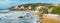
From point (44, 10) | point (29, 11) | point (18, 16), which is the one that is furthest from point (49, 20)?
point (18, 16)

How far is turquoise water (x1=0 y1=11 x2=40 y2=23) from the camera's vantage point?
1.55 m

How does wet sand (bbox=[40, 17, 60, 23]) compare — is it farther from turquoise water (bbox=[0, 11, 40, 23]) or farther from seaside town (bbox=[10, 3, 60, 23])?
turquoise water (bbox=[0, 11, 40, 23])

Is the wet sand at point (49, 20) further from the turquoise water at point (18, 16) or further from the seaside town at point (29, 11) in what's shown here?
the turquoise water at point (18, 16)

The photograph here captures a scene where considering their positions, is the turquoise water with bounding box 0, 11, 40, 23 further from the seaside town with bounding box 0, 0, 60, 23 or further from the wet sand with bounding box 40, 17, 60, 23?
the wet sand with bounding box 40, 17, 60, 23

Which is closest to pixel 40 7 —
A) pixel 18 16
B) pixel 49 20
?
pixel 49 20

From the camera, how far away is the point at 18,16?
1.58 meters

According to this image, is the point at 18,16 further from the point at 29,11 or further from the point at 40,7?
the point at 40,7

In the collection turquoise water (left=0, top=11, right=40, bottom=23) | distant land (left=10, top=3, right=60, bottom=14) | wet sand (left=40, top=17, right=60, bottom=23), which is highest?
distant land (left=10, top=3, right=60, bottom=14)

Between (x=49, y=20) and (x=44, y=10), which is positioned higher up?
(x=44, y=10)

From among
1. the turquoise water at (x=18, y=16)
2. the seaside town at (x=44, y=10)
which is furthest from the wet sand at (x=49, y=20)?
the turquoise water at (x=18, y=16)

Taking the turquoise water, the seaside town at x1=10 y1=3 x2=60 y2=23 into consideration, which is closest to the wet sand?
the seaside town at x1=10 y1=3 x2=60 y2=23

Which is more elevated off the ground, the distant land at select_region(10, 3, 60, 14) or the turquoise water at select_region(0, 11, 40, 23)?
the distant land at select_region(10, 3, 60, 14)

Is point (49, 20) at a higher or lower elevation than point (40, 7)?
lower

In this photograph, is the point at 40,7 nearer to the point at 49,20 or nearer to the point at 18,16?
the point at 49,20
